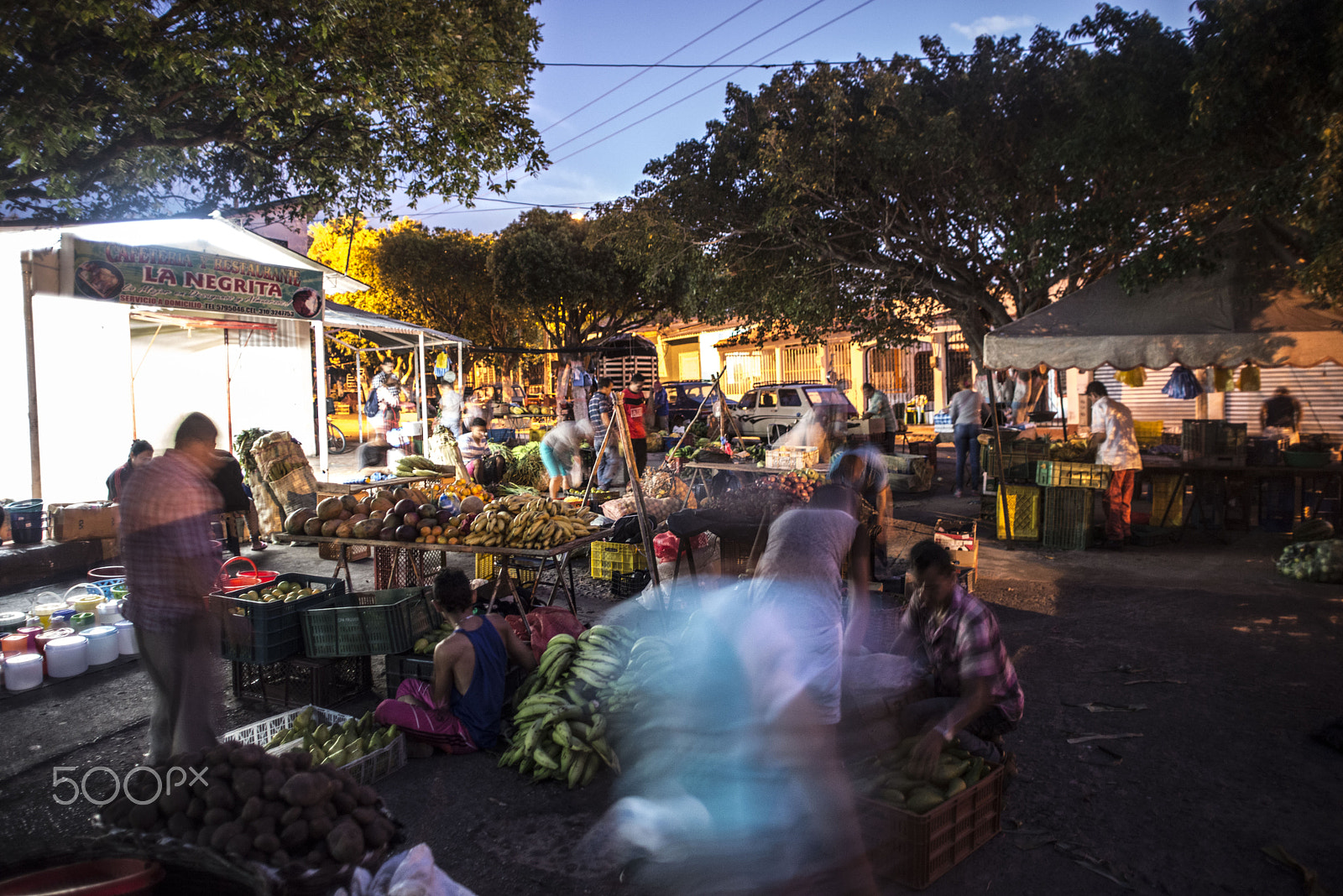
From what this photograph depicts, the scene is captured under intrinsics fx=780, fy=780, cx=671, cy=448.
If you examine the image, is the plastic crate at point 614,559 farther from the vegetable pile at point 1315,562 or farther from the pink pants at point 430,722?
the vegetable pile at point 1315,562

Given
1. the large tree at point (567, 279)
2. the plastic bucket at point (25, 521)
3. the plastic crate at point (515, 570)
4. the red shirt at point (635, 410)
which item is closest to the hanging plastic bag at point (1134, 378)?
the red shirt at point (635, 410)

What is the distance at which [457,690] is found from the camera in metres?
4.73

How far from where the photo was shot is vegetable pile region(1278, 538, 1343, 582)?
7.75 meters

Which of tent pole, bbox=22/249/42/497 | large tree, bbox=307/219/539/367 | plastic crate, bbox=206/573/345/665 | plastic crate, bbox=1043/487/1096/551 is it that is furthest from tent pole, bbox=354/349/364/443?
plastic crate, bbox=1043/487/1096/551

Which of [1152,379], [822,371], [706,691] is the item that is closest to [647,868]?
[706,691]

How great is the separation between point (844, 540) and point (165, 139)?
10377 millimetres

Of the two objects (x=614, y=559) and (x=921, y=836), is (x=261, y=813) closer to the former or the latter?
(x=921, y=836)

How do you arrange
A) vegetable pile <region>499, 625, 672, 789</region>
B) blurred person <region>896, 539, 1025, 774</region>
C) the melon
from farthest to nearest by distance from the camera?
the melon → vegetable pile <region>499, 625, 672, 789</region> → blurred person <region>896, 539, 1025, 774</region>

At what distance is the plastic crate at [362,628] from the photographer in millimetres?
5312

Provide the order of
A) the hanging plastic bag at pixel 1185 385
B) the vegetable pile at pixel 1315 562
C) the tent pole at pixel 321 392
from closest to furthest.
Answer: the vegetable pile at pixel 1315 562, the hanging plastic bag at pixel 1185 385, the tent pole at pixel 321 392

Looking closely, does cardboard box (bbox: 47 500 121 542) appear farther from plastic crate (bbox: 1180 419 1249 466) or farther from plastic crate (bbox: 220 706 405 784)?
plastic crate (bbox: 1180 419 1249 466)

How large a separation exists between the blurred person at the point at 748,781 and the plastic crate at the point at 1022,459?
846 cm

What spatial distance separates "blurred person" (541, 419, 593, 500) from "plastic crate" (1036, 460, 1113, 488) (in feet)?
20.6

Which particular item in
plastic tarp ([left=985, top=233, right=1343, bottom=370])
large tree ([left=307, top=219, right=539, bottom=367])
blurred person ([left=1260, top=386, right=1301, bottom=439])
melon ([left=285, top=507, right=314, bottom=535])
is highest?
large tree ([left=307, top=219, right=539, bottom=367])
